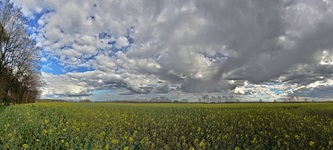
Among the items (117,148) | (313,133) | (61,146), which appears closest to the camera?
(117,148)

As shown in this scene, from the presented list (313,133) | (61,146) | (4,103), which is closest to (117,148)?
(61,146)

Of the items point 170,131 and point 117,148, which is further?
point 170,131

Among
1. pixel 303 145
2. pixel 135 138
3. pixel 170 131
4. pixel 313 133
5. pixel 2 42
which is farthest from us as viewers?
pixel 2 42

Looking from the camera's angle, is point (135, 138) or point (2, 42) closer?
point (135, 138)

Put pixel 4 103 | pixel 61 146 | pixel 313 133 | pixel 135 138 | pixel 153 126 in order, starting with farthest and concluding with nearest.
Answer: pixel 4 103 < pixel 153 126 < pixel 313 133 < pixel 135 138 < pixel 61 146

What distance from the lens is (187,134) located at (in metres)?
9.58

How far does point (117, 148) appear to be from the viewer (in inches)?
240

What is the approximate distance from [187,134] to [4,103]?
140 feet

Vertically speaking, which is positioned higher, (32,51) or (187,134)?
(32,51)

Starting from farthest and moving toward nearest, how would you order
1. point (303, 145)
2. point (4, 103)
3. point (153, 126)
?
point (4, 103)
point (153, 126)
point (303, 145)

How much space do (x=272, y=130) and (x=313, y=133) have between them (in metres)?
1.40

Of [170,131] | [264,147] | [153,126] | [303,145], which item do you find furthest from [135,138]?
[303,145]

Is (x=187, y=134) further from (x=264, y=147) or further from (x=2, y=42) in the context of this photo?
(x=2, y=42)

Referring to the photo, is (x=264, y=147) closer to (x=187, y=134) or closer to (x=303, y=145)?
(x=303, y=145)
